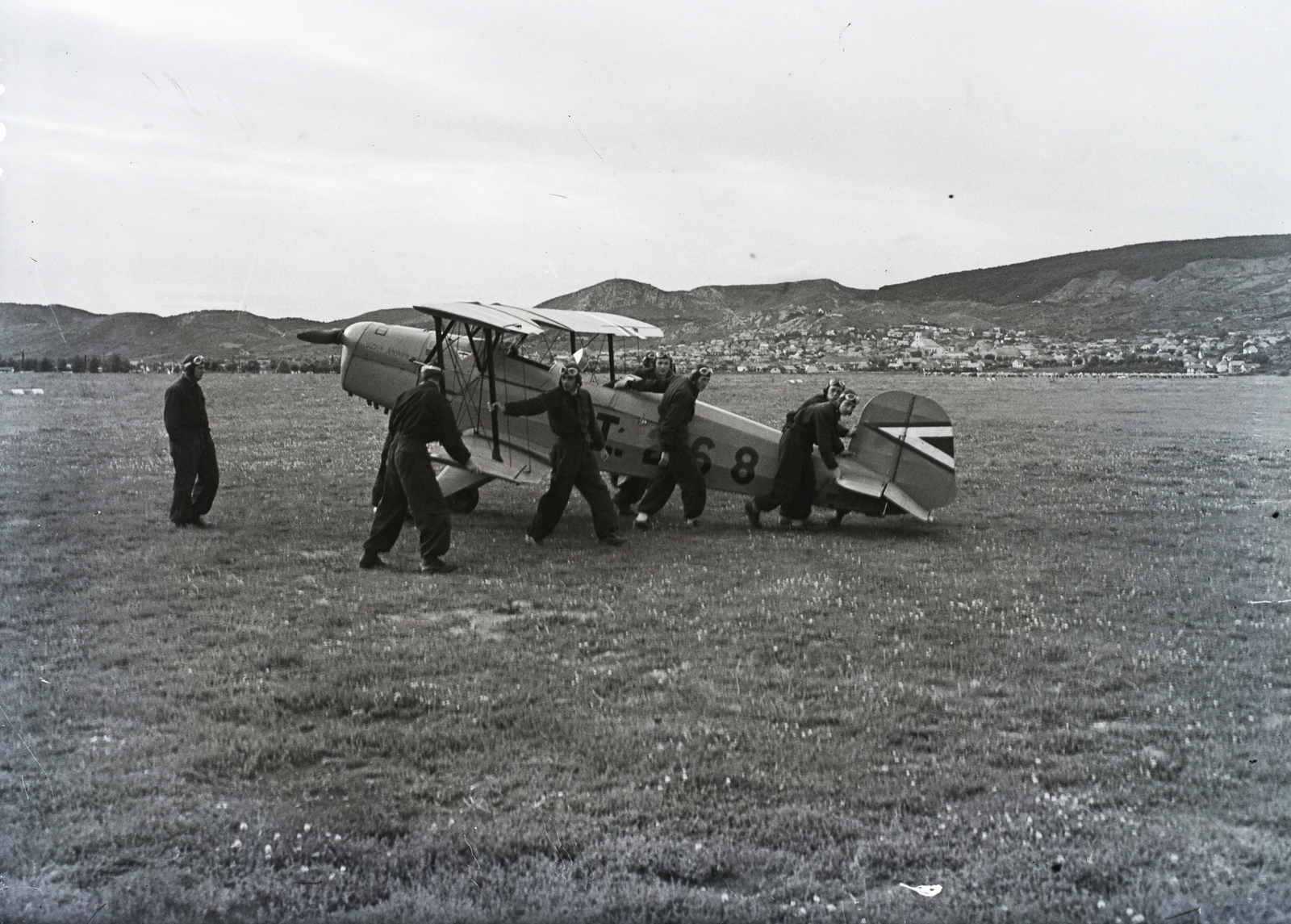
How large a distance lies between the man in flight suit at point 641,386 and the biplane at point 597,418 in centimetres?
13

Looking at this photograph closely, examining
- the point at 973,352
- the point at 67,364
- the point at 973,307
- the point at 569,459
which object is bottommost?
the point at 569,459

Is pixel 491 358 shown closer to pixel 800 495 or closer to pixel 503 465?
pixel 503 465

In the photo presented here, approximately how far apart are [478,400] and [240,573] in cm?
410

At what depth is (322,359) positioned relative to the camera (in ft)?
210

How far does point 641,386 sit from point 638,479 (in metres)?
1.22

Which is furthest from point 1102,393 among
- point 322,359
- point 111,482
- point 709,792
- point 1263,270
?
point 322,359

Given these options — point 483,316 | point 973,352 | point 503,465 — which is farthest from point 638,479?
point 973,352

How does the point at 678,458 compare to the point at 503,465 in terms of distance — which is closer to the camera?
the point at 503,465

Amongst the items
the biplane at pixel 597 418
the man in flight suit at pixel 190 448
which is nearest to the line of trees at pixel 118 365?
the biplane at pixel 597 418

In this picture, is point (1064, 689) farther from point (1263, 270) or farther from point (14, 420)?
point (1263, 270)

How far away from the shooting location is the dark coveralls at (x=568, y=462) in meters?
10.8

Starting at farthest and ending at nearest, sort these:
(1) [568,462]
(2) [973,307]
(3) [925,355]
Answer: (2) [973,307], (3) [925,355], (1) [568,462]

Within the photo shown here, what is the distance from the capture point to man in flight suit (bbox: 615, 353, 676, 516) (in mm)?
12492

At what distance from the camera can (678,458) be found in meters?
11.8
